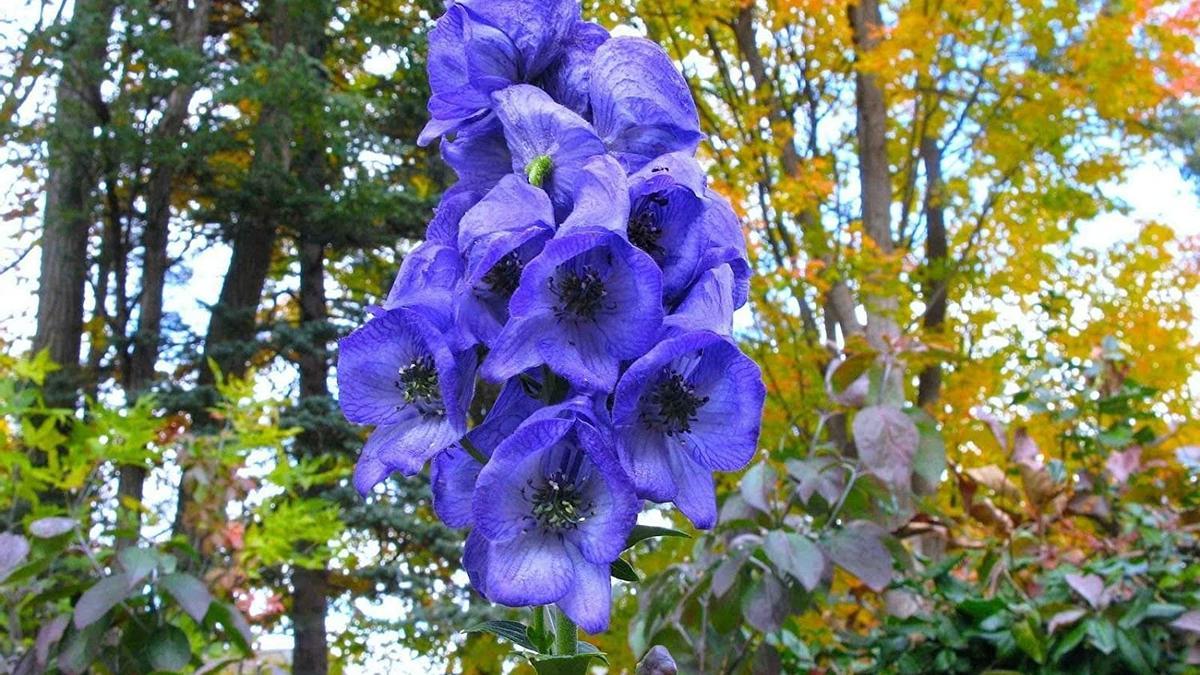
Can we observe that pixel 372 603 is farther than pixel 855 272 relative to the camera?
Yes

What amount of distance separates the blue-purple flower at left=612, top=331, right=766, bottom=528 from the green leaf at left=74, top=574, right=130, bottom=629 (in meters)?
1.82

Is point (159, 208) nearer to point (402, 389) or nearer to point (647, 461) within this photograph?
point (402, 389)

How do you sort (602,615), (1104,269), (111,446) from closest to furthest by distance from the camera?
(602,615)
(111,446)
(1104,269)

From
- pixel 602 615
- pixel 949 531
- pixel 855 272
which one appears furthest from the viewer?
pixel 855 272

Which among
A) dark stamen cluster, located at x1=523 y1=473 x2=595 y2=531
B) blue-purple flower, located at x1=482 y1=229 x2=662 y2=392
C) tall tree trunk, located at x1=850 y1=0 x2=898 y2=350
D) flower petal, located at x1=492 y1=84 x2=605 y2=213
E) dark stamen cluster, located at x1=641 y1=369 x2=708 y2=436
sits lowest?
dark stamen cluster, located at x1=523 y1=473 x2=595 y2=531

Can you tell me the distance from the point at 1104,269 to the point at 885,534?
765cm

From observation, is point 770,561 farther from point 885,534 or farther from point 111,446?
point 111,446

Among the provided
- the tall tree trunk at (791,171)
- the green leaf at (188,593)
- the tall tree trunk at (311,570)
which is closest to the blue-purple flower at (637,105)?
the green leaf at (188,593)

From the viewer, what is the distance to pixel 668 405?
922mm

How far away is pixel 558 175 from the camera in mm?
966

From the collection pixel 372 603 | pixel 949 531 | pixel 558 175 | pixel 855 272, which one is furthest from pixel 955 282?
pixel 558 175

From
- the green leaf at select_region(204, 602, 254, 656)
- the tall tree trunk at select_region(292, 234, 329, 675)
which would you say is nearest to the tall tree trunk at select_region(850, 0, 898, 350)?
the tall tree trunk at select_region(292, 234, 329, 675)

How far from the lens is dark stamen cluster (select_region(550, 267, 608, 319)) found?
91cm

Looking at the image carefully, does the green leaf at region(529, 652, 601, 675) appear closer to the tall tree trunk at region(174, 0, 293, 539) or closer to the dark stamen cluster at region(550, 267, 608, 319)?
the dark stamen cluster at region(550, 267, 608, 319)
